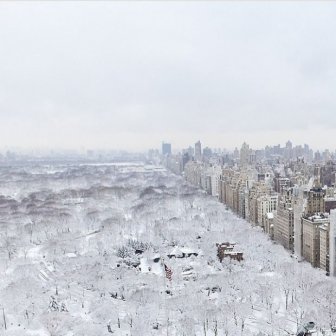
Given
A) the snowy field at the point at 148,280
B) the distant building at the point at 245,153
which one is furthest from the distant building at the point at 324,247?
the distant building at the point at 245,153

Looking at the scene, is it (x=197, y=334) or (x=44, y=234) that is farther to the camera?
(x=44, y=234)

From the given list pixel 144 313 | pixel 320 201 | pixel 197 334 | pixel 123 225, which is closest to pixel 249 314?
pixel 197 334

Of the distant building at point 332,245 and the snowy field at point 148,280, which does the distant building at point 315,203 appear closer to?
the snowy field at point 148,280

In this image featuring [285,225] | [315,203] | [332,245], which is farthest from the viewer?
[285,225]

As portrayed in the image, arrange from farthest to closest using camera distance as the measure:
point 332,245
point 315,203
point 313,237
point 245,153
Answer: point 245,153 → point 315,203 → point 313,237 → point 332,245

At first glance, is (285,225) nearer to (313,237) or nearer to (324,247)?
(313,237)

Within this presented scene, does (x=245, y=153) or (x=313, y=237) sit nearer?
(x=313, y=237)

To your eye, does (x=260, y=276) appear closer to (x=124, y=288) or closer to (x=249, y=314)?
(x=249, y=314)

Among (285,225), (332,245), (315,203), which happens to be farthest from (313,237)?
(285,225)

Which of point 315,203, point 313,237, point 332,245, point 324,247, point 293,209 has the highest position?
point 315,203
